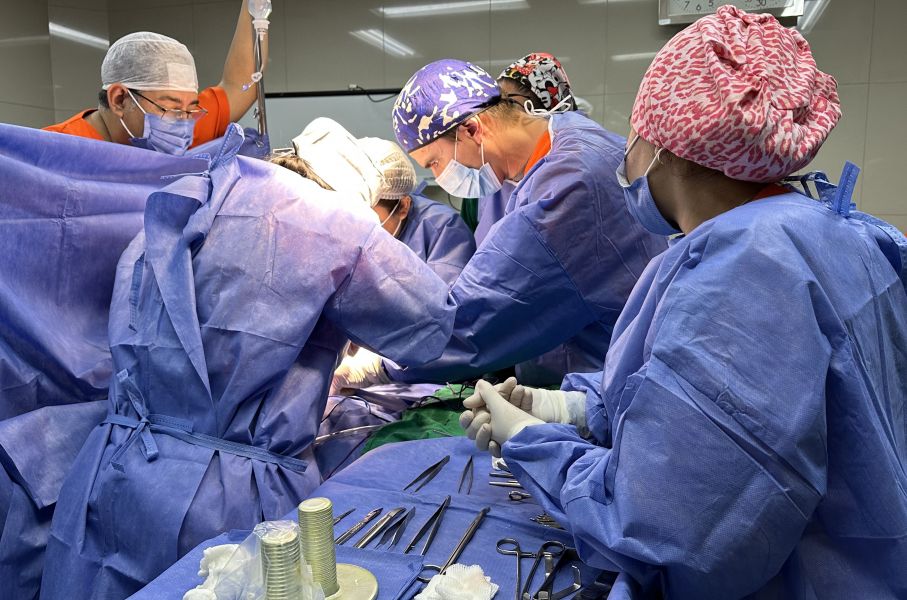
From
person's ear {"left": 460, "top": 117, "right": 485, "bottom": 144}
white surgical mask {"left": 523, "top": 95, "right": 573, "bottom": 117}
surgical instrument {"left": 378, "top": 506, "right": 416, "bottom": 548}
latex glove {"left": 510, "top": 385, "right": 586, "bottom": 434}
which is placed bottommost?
surgical instrument {"left": 378, "top": 506, "right": 416, "bottom": 548}

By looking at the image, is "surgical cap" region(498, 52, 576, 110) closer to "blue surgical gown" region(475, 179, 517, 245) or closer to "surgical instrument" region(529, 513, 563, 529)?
"blue surgical gown" region(475, 179, 517, 245)

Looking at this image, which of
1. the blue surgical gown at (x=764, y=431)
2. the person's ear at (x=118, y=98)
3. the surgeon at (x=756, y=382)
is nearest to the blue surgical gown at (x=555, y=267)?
the surgeon at (x=756, y=382)

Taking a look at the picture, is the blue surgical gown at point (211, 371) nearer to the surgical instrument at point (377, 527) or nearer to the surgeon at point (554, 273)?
the surgical instrument at point (377, 527)

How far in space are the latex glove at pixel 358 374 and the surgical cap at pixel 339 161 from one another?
1.94ft

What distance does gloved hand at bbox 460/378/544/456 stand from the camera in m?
1.48

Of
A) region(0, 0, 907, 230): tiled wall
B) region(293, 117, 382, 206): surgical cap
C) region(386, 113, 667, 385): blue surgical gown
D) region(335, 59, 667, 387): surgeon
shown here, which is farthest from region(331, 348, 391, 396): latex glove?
region(0, 0, 907, 230): tiled wall

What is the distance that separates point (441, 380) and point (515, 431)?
→ 3.00 ft

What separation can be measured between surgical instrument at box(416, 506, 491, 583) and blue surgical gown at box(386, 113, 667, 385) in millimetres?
759

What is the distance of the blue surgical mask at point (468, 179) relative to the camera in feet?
8.44

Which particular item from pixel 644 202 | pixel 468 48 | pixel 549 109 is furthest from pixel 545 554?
pixel 468 48

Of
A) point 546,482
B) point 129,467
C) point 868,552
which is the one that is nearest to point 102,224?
point 129,467

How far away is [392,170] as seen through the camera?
298 cm

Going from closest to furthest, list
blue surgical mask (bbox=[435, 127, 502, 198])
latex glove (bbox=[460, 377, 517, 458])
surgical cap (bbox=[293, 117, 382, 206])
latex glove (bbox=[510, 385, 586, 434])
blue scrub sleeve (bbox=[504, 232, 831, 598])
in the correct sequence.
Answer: blue scrub sleeve (bbox=[504, 232, 831, 598]) < latex glove (bbox=[460, 377, 517, 458]) < latex glove (bbox=[510, 385, 586, 434]) < surgical cap (bbox=[293, 117, 382, 206]) < blue surgical mask (bbox=[435, 127, 502, 198])

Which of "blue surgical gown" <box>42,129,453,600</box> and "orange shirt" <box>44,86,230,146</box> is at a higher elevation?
"orange shirt" <box>44,86,230,146</box>
